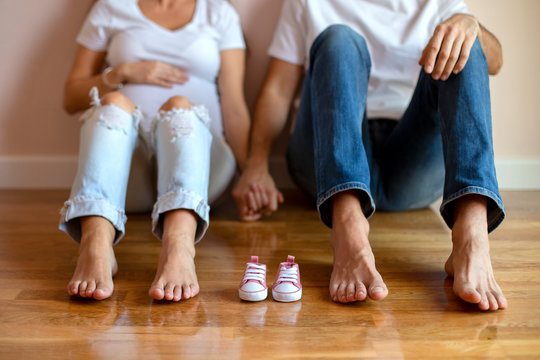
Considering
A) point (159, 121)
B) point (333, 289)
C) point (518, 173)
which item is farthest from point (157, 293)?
point (518, 173)

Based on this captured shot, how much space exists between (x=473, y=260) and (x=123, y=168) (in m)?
0.91

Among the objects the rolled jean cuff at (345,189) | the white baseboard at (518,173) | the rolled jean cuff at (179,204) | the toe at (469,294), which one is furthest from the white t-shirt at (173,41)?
the white baseboard at (518,173)

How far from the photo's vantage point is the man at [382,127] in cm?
121

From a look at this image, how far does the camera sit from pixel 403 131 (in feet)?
5.32

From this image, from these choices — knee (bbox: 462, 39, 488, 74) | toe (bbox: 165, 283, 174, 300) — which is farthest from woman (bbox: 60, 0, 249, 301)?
knee (bbox: 462, 39, 488, 74)

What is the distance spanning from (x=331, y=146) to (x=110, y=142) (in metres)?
0.58

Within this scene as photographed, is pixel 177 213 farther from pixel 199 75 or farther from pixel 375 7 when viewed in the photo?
pixel 375 7

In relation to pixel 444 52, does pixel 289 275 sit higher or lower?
lower

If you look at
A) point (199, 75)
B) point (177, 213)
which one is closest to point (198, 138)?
point (177, 213)

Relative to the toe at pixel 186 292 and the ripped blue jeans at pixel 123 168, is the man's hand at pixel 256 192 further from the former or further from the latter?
the toe at pixel 186 292

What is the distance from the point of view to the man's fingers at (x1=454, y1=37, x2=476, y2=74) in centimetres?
127

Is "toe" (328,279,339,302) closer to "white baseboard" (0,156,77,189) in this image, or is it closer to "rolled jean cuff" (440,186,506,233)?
"rolled jean cuff" (440,186,506,233)

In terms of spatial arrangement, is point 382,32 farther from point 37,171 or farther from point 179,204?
point 37,171

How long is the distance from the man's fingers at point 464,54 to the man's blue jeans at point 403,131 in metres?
0.02
